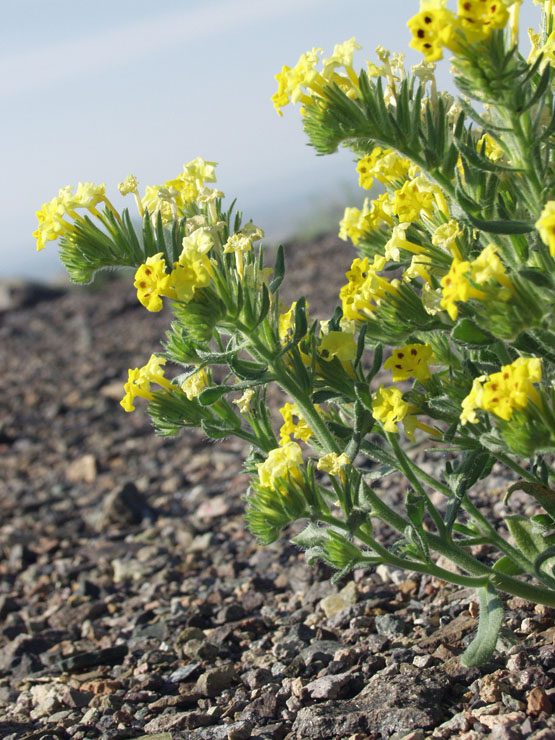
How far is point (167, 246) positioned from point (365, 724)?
1.55 metres

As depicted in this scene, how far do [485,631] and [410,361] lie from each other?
840mm

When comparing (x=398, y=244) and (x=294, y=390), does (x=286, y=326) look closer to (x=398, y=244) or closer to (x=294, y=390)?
(x=294, y=390)

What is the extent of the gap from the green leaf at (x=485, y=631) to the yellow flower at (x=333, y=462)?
0.64m

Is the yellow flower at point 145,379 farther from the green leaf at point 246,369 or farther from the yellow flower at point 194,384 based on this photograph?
the green leaf at point 246,369

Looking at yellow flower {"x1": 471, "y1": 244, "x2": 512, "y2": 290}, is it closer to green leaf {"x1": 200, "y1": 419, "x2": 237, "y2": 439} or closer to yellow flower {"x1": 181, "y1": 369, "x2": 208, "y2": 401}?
yellow flower {"x1": 181, "y1": 369, "x2": 208, "y2": 401}

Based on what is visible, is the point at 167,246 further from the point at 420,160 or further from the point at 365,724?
the point at 365,724

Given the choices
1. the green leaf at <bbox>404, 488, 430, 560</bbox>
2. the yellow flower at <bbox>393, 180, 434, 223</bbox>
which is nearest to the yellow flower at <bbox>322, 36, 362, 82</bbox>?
the yellow flower at <bbox>393, 180, 434, 223</bbox>

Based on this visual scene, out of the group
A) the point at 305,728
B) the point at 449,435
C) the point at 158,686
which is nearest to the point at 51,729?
the point at 158,686

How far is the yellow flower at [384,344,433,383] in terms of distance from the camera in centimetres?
248

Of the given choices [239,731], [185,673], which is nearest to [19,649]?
[185,673]

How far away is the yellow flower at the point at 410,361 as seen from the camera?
248cm

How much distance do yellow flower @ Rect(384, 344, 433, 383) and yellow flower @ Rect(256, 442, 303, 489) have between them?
376 mm

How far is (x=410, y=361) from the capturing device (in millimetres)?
2496

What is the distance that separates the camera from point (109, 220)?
2537 mm
